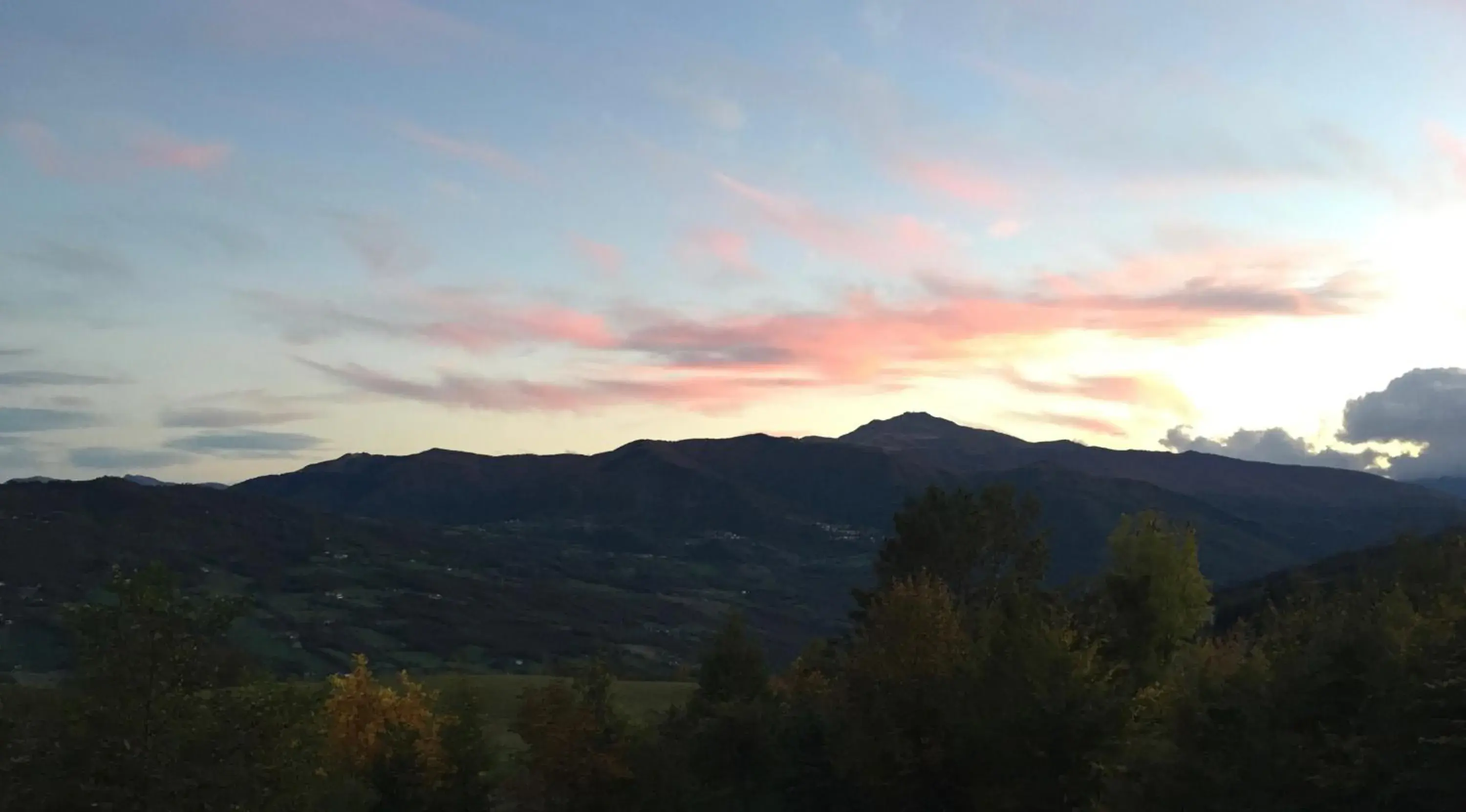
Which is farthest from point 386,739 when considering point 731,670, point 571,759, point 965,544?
point 965,544

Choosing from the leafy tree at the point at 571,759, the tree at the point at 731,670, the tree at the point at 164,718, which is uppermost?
the tree at the point at 164,718

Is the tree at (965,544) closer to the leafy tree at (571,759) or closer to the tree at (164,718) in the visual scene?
the leafy tree at (571,759)

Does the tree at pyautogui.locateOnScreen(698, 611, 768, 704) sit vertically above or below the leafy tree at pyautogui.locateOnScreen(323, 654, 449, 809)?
above

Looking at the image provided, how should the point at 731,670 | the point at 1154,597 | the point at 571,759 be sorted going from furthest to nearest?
the point at 1154,597
the point at 731,670
the point at 571,759

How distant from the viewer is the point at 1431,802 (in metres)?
29.7

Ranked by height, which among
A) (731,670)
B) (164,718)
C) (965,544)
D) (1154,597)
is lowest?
(731,670)

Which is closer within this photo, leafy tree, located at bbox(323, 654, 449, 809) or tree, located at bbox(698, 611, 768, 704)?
leafy tree, located at bbox(323, 654, 449, 809)

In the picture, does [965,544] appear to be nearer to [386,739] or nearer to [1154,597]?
[1154,597]

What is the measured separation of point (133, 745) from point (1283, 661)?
117 feet

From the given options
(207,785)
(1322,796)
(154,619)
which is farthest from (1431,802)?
(154,619)

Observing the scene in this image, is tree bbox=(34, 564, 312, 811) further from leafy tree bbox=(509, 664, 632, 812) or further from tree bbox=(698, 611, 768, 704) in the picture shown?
tree bbox=(698, 611, 768, 704)

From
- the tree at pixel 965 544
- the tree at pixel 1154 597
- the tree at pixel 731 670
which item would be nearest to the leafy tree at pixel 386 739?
the tree at pixel 731 670

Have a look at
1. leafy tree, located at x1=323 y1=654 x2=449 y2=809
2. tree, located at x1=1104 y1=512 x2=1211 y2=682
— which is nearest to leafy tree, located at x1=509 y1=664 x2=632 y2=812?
leafy tree, located at x1=323 y1=654 x2=449 y2=809

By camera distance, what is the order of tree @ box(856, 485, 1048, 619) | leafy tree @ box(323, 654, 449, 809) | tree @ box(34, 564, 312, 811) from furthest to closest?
tree @ box(856, 485, 1048, 619)
leafy tree @ box(323, 654, 449, 809)
tree @ box(34, 564, 312, 811)
